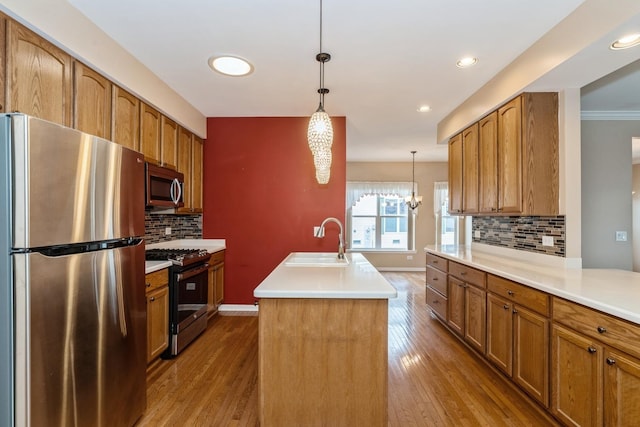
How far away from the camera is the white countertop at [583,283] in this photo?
1.49m

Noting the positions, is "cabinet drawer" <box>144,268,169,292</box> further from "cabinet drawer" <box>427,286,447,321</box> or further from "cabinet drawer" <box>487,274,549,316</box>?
"cabinet drawer" <box>427,286,447,321</box>

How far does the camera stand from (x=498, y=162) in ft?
9.62

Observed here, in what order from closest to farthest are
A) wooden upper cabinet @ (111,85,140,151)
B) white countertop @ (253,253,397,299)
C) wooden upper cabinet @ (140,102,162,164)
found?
white countertop @ (253,253,397,299) < wooden upper cabinet @ (111,85,140,151) < wooden upper cabinet @ (140,102,162,164)

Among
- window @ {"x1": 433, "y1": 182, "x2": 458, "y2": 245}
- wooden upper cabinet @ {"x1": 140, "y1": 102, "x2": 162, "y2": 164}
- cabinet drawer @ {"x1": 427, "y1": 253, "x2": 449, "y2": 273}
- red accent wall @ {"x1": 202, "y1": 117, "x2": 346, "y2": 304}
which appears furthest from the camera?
window @ {"x1": 433, "y1": 182, "x2": 458, "y2": 245}

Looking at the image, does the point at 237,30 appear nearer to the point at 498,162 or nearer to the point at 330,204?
the point at 330,204

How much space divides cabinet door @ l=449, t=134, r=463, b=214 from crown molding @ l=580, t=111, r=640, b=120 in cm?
116

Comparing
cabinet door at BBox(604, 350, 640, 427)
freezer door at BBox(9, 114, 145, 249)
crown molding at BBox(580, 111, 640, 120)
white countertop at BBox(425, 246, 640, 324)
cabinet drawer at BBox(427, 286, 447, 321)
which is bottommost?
cabinet drawer at BBox(427, 286, 447, 321)

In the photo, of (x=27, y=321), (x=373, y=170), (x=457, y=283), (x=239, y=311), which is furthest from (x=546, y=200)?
(x=373, y=170)

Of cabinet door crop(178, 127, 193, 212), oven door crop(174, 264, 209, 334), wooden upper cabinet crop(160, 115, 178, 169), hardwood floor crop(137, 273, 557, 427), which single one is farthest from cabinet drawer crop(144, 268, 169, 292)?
wooden upper cabinet crop(160, 115, 178, 169)

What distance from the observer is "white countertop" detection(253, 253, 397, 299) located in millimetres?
1614

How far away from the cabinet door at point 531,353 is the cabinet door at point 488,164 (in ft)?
3.99

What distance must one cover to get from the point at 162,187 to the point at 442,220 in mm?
6224

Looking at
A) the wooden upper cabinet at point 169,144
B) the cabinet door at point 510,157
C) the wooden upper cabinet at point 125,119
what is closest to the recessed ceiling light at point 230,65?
the wooden upper cabinet at point 125,119

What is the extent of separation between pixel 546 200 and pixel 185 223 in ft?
13.1
